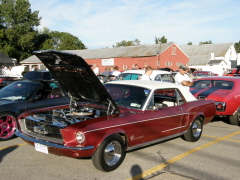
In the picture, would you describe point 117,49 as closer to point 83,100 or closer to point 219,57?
point 219,57

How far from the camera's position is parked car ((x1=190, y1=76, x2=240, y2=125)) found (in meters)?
7.61

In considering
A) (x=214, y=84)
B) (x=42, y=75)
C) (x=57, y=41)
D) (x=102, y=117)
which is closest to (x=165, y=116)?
(x=102, y=117)

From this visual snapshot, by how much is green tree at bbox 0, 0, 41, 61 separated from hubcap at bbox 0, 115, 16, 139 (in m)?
56.0

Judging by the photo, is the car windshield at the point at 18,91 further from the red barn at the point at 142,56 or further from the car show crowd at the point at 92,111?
the red barn at the point at 142,56

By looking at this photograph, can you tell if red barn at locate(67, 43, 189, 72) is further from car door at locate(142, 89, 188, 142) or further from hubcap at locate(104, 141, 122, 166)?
hubcap at locate(104, 141, 122, 166)

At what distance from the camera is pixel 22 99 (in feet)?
20.9

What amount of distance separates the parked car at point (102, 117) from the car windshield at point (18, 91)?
57.6 inches

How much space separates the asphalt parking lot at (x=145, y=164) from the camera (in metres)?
4.18

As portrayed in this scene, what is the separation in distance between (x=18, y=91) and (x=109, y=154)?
11.8ft

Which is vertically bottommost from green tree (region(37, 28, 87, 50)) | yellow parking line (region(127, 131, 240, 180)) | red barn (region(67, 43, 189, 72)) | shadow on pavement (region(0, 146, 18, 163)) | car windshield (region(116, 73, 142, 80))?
yellow parking line (region(127, 131, 240, 180))

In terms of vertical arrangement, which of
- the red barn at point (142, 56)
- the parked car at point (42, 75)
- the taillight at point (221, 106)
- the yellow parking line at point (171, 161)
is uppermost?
the red barn at point (142, 56)

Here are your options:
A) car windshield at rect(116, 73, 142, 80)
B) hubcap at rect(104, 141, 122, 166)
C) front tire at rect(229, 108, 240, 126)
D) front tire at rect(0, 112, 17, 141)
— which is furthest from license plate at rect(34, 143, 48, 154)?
car windshield at rect(116, 73, 142, 80)

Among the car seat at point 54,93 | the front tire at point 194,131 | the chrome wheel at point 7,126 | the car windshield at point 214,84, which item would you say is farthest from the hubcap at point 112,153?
the car windshield at point 214,84

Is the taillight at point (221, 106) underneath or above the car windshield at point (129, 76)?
underneath
